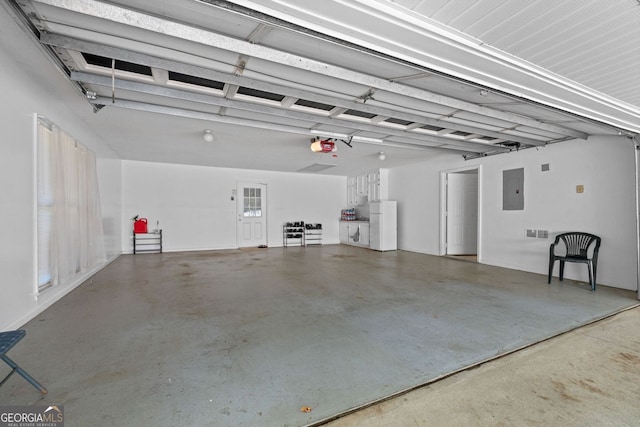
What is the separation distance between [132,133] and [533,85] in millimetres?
5631

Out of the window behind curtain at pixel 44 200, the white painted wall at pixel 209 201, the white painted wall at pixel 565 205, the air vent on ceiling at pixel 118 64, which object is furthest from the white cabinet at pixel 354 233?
the window behind curtain at pixel 44 200

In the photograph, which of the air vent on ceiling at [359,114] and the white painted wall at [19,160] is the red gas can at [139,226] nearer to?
the white painted wall at [19,160]

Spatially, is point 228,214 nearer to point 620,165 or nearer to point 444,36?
point 444,36

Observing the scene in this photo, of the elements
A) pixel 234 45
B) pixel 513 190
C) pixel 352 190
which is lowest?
pixel 513 190

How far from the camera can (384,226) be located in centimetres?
806

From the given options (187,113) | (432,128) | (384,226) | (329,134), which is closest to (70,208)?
(187,113)

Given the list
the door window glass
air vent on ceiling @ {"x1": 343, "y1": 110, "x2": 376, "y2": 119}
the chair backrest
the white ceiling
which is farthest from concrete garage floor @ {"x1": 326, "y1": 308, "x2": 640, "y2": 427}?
the door window glass

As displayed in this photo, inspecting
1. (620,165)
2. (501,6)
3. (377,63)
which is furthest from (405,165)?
(501,6)

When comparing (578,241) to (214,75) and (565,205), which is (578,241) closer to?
(565,205)

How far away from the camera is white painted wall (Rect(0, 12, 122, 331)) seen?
249 cm

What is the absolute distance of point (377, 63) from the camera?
7.77ft

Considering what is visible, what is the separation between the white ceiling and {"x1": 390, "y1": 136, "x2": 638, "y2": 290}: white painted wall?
53cm

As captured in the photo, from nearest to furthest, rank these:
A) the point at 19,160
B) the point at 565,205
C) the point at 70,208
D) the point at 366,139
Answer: the point at 19,160, the point at 70,208, the point at 565,205, the point at 366,139

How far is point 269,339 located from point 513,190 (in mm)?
5363
